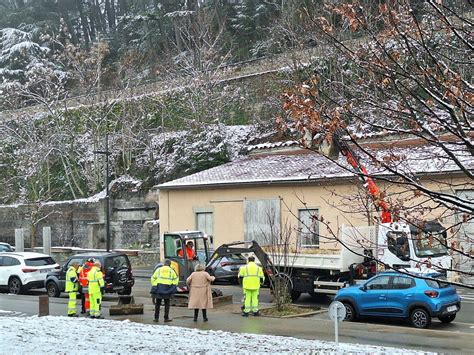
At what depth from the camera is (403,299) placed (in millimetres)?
17375

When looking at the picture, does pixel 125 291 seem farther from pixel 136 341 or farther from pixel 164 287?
pixel 136 341

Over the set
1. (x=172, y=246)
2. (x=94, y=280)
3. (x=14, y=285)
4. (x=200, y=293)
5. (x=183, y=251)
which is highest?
(x=172, y=246)

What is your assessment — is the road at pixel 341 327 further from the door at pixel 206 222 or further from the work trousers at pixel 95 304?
the door at pixel 206 222

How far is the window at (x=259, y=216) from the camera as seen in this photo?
1230 inches

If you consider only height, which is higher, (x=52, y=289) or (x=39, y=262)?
(x=39, y=262)

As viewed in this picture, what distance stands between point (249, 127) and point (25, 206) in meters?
16.2

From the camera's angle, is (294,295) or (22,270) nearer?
(294,295)

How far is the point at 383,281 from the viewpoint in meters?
18.0

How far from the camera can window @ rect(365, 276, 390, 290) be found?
1791cm

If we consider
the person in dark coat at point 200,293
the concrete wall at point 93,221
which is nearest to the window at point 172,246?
the person in dark coat at point 200,293

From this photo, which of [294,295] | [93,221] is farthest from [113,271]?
[93,221]

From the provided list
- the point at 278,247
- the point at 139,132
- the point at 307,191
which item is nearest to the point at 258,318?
the point at 278,247

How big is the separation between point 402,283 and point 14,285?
16.5 m

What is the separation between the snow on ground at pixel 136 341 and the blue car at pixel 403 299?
3896 mm
